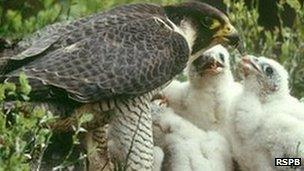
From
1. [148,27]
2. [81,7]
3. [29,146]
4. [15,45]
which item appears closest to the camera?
[29,146]

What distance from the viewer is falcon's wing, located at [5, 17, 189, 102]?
5.47 m

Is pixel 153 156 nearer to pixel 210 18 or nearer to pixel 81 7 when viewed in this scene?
pixel 210 18

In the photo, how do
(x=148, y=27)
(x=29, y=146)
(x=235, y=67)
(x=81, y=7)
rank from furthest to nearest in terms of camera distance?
1. (x=81, y=7)
2. (x=235, y=67)
3. (x=148, y=27)
4. (x=29, y=146)

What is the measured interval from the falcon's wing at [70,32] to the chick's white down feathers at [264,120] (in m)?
0.59

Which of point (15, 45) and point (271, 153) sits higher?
point (15, 45)

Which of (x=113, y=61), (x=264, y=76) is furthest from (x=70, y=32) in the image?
(x=264, y=76)

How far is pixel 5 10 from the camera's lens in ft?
24.8

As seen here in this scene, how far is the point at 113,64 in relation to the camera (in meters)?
5.57

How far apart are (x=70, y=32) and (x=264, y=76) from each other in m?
1.00

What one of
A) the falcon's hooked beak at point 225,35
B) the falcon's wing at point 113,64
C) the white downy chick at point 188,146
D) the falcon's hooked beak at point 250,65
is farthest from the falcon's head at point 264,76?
the falcon's wing at point 113,64

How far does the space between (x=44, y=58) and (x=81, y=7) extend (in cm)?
172

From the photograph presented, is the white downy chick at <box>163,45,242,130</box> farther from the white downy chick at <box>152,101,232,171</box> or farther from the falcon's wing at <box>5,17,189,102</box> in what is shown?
the falcon's wing at <box>5,17,189,102</box>

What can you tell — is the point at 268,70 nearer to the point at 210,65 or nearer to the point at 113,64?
the point at 210,65

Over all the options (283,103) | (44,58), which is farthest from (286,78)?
(44,58)
